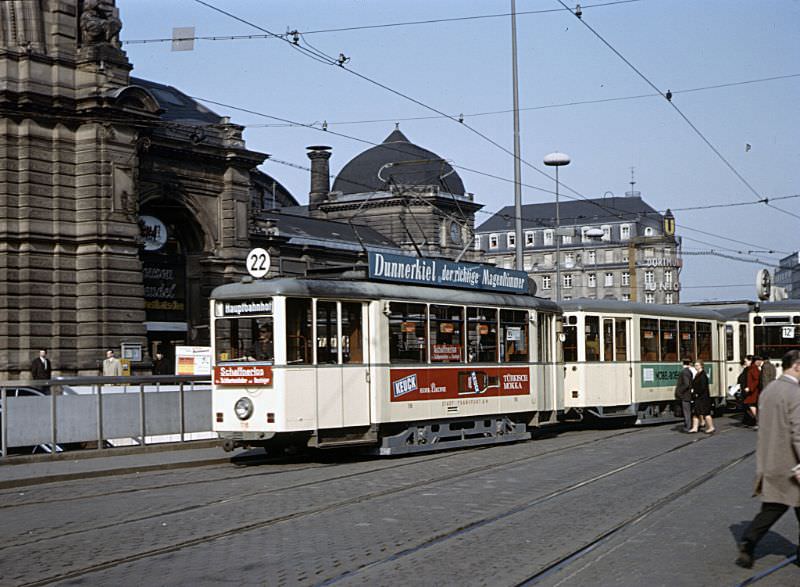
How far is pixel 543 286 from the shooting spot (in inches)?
4471

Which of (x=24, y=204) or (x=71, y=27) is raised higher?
(x=71, y=27)

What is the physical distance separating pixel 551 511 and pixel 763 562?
300 centimetres

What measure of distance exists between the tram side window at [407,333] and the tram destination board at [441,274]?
0.55 m

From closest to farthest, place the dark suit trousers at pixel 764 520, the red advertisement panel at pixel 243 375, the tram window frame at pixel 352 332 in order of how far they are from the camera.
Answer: the dark suit trousers at pixel 764 520, the red advertisement panel at pixel 243 375, the tram window frame at pixel 352 332

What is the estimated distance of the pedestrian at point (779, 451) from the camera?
8.03m

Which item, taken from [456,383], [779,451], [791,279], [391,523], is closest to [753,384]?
[456,383]

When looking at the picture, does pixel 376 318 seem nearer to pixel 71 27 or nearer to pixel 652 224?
pixel 71 27

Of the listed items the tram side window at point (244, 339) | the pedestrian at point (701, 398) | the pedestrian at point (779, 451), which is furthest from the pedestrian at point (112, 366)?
the pedestrian at point (779, 451)

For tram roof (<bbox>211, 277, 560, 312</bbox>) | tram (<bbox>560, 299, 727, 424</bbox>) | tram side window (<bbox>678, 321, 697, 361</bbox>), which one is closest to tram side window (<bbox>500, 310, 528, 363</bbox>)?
tram roof (<bbox>211, 277, 560, 312</bbox>)

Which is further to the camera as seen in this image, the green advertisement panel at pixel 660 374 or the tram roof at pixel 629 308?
the green advertisement panel at pixel 660 374

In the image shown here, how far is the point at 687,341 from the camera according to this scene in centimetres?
2811

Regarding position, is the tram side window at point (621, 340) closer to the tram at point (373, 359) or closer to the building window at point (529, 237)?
the tram at point (373, 359)

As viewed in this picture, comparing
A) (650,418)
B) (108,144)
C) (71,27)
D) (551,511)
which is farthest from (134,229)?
(551,511)

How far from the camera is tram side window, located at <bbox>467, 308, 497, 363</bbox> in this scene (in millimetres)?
19797
